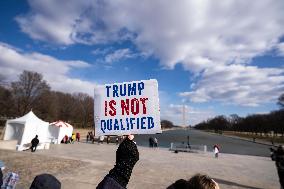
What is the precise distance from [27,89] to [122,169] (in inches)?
2828

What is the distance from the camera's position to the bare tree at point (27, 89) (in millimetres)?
67375

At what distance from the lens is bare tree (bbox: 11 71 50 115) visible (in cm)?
6738

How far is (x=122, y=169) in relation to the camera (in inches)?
123

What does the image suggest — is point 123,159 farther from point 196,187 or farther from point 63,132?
point 63,132

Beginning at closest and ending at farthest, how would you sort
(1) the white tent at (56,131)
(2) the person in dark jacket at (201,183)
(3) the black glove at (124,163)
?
(2) the person in dark jacket at (201,183), (3) the black glove at (124,163), (1) the white tent at (56,131)

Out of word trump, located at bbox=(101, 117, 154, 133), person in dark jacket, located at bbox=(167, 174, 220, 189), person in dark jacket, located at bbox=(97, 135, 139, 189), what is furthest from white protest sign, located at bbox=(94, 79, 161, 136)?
person in dark jacket, located at bbox=(167, 174, 220, 189)

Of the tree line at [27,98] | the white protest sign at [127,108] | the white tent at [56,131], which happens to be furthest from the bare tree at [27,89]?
the white protest sign at [127,108]

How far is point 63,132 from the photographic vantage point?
39562 millimetres

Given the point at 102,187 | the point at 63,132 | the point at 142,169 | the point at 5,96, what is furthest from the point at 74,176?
the point at 5,96

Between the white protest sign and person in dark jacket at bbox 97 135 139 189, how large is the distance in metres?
0.78

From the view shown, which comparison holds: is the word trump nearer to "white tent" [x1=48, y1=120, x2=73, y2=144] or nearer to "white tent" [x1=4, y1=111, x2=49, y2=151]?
"white tent" [x1=4, y1=111, x2=49, y2=151]

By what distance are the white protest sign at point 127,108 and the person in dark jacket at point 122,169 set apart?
0.78 meters

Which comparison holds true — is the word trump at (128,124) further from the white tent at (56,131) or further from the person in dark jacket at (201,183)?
the white tent at (56,131)

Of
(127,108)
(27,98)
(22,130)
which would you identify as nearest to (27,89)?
(27,98)
